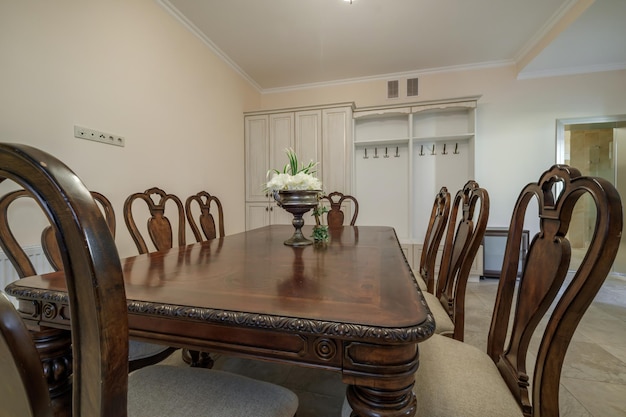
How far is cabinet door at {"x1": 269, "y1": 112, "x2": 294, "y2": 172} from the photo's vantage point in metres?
3.78

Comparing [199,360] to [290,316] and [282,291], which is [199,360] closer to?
[282,291]

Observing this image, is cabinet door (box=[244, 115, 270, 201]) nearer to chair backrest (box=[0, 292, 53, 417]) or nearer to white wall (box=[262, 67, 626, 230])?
white wall (box=[262, 67, 626, 230])

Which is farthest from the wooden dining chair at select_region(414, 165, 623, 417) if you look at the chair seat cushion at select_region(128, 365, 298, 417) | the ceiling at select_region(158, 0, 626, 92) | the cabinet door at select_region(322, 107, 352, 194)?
the cabinet door at select_region(322, 107, 352, 194)

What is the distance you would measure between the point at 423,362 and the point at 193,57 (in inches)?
132

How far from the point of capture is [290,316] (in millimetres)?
598

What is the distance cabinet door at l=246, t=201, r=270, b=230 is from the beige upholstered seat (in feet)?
10.0

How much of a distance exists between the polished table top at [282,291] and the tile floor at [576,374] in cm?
81

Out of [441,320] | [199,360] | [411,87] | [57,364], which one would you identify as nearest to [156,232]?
[199,360]

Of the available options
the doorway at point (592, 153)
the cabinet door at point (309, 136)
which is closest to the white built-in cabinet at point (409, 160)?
the cabinet door at point (309, 136)

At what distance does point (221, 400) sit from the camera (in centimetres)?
77

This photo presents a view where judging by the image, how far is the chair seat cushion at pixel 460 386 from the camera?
728mm

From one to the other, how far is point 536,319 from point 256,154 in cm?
364

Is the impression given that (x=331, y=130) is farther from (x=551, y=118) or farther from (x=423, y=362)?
(x=423, y=362)

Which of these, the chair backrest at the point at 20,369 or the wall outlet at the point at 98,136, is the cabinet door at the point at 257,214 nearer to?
the wall outlet at the point at 98,136
